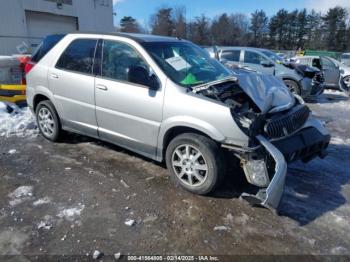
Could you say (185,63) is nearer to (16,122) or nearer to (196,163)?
(196,163)

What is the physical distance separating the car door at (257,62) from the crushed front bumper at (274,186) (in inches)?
305

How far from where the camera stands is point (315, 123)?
412cm

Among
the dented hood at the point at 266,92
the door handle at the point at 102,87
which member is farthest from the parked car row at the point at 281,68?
the door handle at the point at 102,87

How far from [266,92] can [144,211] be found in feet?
6.85

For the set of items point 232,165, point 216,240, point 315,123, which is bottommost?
point 216,240

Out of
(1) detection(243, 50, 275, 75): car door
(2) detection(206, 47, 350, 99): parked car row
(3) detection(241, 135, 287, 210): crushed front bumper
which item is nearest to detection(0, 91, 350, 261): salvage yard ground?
(3) detection(241, 135, 287, 210): crushed front bumper

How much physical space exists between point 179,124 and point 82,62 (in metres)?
1.96

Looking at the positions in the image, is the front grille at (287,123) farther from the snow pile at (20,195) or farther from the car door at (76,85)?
the snow pile at (20,195)

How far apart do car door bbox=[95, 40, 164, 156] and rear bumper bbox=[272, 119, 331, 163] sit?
4.95 feet

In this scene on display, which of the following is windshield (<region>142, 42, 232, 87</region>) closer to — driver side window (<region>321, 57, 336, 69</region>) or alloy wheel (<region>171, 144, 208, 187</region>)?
alloy wheel (<region>171, 144, 208, 187</region>)

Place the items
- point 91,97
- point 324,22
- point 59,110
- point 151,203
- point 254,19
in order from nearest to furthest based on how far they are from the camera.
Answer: point 151,203, point 91,97, point 59,110, point 324,22, point 254,19

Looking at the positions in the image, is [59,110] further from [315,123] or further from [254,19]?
[254,19]

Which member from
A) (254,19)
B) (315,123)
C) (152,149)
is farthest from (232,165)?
(254,19)

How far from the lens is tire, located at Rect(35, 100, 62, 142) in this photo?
5109 mm
